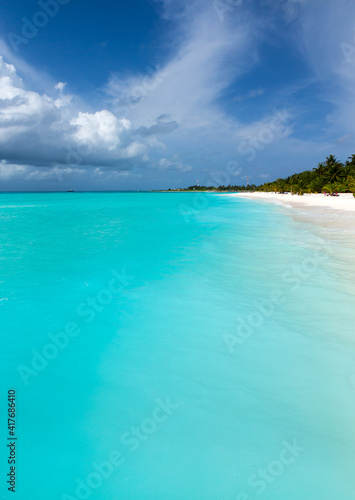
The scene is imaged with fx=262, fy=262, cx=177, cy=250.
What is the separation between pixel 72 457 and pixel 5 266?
10.6 metres

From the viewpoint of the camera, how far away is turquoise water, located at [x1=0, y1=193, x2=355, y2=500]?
292 centimetres

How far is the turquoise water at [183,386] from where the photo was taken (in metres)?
2.92

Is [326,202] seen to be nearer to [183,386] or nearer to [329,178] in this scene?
[329,178]

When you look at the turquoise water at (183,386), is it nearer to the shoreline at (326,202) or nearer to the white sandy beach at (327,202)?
the shoreline at (326,202)

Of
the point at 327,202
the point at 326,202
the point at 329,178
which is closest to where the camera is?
the point at 327,202

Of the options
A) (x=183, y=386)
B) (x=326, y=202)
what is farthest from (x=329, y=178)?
(x=183, y=386)


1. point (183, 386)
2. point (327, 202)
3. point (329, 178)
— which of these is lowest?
point (183, 386)

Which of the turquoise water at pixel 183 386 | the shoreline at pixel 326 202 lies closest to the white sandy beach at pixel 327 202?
the shoreline at pixel 326 202

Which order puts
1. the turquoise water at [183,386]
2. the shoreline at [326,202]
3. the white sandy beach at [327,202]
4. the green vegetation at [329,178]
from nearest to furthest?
the turquoise water at [183,386]
the shoreline at [326,202]
the white sandy beach at [327,202]
the green vegetation at [329,178]

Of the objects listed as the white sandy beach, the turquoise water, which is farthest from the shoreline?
the turquoise water

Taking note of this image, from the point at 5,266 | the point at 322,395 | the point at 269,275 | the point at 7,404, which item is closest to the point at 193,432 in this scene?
the point at 322,395

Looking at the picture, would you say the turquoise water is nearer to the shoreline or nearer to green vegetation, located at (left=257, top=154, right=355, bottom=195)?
the shoreline

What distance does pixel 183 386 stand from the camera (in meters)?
4.21

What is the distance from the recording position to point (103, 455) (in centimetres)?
315
